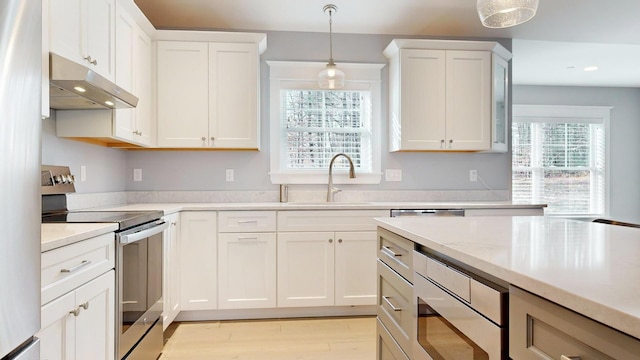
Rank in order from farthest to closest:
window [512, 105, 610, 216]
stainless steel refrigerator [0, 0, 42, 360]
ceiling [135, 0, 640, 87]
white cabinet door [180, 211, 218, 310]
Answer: window [512, 105, 610, 216] → ceiling [135, 0, 640, 87] → white cabinet door [180, 211, 218, 310] → stainless steel refrigerator [0, 0, 42, 360]

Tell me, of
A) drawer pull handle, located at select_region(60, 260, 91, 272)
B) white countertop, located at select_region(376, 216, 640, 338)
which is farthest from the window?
drawer pull handle, located at select_region(60, 260, 91, 272)

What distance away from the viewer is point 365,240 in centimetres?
291

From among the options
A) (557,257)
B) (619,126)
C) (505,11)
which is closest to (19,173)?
(557,257)

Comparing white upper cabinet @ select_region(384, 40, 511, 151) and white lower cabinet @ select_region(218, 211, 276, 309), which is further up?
white upper cabinet @ select_region(384, 40, 511, 151)

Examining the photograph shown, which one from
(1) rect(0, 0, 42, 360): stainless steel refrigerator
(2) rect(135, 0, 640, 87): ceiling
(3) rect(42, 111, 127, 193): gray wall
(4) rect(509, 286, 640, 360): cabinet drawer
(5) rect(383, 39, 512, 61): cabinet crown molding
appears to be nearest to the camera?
(4) rect(509, 286, 640, 360): cabinet drawer

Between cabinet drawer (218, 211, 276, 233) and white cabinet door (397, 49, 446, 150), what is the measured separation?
4.57ft

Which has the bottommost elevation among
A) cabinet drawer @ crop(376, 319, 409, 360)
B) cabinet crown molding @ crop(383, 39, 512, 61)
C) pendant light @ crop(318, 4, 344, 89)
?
cabinet drawer @ crop(376, 319, 409, 360)

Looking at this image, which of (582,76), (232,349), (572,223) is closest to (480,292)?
(572,223)

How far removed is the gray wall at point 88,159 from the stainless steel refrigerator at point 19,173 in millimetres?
1652

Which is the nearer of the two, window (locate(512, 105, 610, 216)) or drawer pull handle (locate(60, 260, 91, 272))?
drawer pull handle (locate(60, 260, 91, 272))

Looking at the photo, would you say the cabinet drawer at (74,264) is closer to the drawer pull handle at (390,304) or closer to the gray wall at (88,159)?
the gray wall at (88,159)

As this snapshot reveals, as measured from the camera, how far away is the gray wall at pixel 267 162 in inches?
132

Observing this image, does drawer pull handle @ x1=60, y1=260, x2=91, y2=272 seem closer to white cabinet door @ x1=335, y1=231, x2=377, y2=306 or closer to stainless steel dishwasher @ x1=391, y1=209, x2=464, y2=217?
white cabinet door @ x1=335, y1=231, x2=377, y2=306

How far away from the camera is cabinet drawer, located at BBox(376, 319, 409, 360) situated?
1439 millimetres
